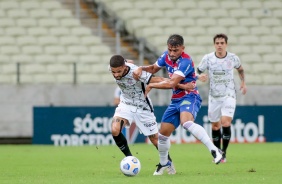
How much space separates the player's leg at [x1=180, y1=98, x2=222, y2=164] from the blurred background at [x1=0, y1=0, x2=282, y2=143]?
1025 cm

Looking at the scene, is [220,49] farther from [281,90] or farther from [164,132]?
[281,90]

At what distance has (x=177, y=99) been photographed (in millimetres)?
12383

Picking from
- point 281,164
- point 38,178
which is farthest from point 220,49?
point 38,178

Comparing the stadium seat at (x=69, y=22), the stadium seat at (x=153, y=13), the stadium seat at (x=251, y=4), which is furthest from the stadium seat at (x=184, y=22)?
the stadium seat at (x=69, y=22)

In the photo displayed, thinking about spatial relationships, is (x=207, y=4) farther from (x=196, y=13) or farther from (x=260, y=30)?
(x=260, y=30)

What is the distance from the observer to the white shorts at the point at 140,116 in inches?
500

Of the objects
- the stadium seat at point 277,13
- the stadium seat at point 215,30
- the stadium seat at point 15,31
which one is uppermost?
the stadium seat at point 277,13

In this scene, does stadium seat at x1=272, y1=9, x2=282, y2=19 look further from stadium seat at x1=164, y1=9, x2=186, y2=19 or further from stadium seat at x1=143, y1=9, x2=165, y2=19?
stadium seat at x1=143, y1=9, x2=165, y2=19

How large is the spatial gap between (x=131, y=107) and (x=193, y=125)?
3.71 feet

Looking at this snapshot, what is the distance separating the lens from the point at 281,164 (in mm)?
14445

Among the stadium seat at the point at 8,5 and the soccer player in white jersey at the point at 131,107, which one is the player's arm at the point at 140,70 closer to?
the soccer player in white jersey at the point at 131,107

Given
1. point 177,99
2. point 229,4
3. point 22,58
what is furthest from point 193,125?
point 229,4

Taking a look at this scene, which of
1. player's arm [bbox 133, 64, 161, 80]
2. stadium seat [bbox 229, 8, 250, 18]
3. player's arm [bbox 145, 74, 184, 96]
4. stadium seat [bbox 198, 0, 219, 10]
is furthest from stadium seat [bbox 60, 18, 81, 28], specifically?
player's arm [bbox 145, 74, 184, 96]

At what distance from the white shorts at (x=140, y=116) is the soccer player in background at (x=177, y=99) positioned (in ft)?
1.60
